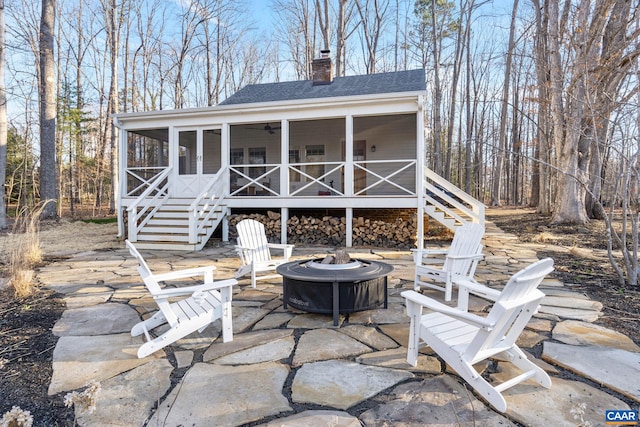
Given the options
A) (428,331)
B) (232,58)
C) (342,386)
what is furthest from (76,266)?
(232,58)

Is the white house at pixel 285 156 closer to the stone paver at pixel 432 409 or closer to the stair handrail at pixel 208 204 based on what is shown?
the stair handrail at pixel 208 204

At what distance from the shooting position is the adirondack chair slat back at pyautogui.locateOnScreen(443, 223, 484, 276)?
12.8 feet

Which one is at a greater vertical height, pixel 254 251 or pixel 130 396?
pixel 254 251

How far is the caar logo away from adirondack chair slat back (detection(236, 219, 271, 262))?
362 centimetres

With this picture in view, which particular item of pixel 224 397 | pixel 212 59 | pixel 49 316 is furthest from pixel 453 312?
pixel 212 59

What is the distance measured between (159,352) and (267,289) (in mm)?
1850

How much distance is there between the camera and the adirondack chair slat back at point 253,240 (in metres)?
4.59

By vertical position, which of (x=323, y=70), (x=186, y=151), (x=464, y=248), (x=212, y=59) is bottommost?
(x=464, y=248)

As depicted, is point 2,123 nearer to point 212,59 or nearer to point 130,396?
point 130,396

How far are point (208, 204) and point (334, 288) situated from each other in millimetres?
5631

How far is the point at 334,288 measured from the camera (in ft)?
10.2

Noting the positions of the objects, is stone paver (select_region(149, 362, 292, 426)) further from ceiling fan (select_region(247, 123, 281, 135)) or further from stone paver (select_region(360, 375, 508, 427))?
ceiling fan (select_region(247, 123, 281, 135))

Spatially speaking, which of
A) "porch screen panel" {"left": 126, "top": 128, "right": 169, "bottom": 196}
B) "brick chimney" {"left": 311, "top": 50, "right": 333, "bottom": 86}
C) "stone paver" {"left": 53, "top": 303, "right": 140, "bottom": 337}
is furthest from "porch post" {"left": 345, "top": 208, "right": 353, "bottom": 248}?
"brick chimney" {"left": 311, "top": 50, "right": 333, "bottom": 86}

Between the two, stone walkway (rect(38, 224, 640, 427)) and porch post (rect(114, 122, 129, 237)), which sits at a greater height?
porch post (rect(114, 122, 129, 237))
